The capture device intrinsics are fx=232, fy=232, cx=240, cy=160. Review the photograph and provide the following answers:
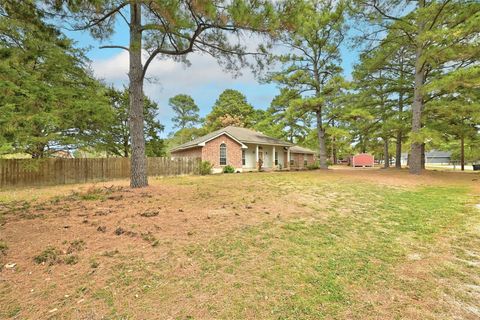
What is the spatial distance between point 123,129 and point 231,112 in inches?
924

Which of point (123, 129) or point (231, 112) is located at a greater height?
point (231, 112)

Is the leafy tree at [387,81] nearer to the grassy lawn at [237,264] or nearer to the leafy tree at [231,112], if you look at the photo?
the grassy lawn at [237,264]

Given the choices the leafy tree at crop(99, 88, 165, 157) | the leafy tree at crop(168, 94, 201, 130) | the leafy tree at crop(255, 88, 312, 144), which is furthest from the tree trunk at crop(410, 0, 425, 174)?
the leafy tree at crop(168, 94, 201, 130)

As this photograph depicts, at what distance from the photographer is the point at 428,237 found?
13.9 ft

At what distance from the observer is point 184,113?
43812 mm

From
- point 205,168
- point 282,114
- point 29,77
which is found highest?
point 282,114

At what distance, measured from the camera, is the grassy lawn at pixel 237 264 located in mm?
2252

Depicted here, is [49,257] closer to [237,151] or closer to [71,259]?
[71,259]

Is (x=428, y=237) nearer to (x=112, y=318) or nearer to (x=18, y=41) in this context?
(x=112, y=318)

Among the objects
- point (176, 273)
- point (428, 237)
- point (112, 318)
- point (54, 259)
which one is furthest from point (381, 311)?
point (54, 259)

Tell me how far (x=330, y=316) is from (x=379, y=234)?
2.86 meters

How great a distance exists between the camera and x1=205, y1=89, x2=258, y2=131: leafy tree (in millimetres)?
36406

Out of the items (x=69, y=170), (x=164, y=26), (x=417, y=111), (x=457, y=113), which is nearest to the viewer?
(x=164, y=26)

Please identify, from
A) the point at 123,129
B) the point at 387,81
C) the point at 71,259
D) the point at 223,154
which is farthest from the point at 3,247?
the point at 387,81
